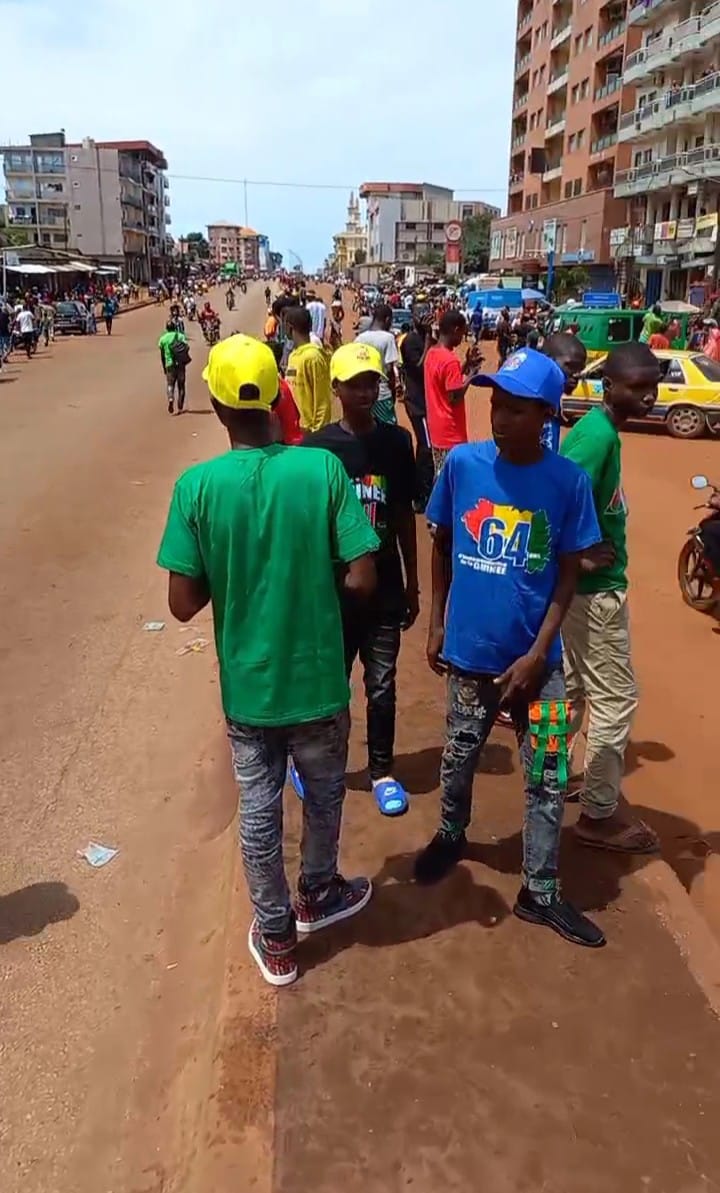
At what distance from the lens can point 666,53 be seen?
40562 millimetres

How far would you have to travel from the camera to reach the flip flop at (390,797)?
3664 millimetres

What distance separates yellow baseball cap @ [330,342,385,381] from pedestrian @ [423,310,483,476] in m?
3.04

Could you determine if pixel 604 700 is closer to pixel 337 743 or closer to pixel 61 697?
pixel 337 743

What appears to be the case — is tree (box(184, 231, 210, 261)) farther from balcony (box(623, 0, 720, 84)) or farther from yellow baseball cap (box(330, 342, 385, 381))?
yellow baseball cap (box(330, 342, 385, 381))

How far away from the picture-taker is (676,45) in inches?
1560

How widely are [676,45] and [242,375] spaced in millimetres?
45265

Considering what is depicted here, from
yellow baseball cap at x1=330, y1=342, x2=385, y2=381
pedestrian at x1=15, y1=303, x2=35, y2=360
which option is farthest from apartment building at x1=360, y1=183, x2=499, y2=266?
yellow baseball cap at x1=330, y1=342, x2=385, y2=381

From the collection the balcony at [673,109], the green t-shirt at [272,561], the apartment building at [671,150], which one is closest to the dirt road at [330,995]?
the green t-shirt at [272,561]

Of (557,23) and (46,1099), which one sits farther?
(557,23)

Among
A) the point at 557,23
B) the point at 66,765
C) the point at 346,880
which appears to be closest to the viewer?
the point at 346,880

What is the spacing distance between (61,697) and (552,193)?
6637 cm

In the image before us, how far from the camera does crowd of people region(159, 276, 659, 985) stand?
238 cm

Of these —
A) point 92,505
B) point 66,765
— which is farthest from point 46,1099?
point 92,505

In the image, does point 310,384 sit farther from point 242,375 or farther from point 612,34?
point 612,34
